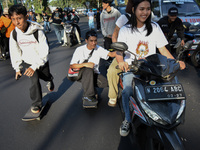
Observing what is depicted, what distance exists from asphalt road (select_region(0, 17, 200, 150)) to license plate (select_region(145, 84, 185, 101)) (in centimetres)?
98

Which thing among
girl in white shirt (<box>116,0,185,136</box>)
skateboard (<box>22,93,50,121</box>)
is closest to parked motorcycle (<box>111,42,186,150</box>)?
girl in white shirt (<box>116,0,185,136</box>)

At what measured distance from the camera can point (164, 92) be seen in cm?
186

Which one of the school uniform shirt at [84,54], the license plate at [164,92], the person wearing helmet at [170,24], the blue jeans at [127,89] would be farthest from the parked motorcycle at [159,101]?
the person wearing helmet at [170,24]

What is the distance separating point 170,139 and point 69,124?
1.87m

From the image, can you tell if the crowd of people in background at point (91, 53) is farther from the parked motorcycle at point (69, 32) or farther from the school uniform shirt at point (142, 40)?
the parked motorcycle at point (69, 32)

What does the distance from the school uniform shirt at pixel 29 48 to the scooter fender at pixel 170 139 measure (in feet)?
7.30

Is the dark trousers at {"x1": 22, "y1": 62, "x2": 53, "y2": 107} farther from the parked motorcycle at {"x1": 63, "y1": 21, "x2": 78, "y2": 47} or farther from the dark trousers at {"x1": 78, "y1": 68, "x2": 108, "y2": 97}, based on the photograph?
the parked motorcycle at {"x1": 63, "y1": 21, "x2": 78, "y2": 47}

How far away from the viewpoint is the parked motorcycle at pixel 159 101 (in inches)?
69.1

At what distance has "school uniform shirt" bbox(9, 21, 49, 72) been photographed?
10.1 ft

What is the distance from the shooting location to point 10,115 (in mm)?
3455

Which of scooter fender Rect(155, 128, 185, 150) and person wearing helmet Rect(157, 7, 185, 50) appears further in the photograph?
person wearing helmet Rect(157, 7, 185, 50)

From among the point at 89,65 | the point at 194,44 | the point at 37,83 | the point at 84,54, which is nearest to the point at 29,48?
the point at 37,83

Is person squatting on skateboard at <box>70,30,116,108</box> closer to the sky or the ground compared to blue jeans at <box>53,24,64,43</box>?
closer to the ground

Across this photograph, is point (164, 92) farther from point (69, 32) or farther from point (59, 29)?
point (59, 29)
